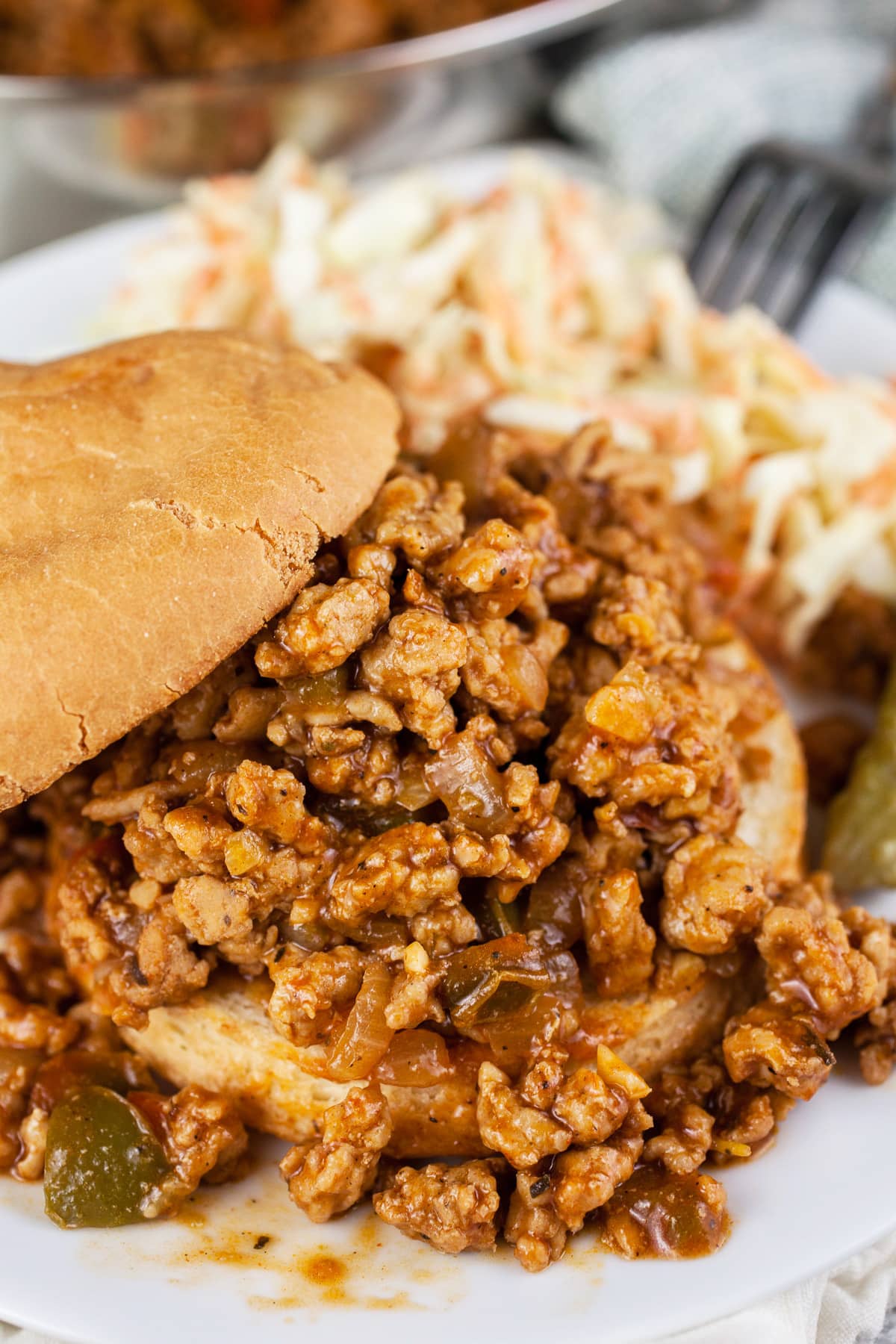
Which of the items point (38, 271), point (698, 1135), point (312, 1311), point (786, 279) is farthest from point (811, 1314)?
point (38, 271)

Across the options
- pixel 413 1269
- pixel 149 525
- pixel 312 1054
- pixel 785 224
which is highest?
pixel 785 224

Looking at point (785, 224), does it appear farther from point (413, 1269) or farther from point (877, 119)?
point (413, 1269)

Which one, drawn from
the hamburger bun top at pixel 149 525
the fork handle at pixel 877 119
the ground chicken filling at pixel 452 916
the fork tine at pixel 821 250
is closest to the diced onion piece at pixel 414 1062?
the ground chicken filling at pixel 452 916

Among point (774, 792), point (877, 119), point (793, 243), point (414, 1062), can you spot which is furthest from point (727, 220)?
point (414, 1062)

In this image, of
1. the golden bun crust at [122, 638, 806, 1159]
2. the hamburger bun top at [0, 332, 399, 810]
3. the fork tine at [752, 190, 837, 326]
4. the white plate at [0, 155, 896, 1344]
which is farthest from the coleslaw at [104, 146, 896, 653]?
the white plate at [0, 155, 896, 1344]

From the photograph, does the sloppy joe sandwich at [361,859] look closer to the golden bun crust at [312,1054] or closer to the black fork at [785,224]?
the golden bun crust at [312,1054]

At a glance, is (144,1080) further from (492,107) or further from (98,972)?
(492,107)

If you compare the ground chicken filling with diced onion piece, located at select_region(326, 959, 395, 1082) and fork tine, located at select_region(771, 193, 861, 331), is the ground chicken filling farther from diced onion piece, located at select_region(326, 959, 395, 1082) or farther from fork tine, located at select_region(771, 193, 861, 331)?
fork tine, located at select_region(771, 193, 861, 331)
